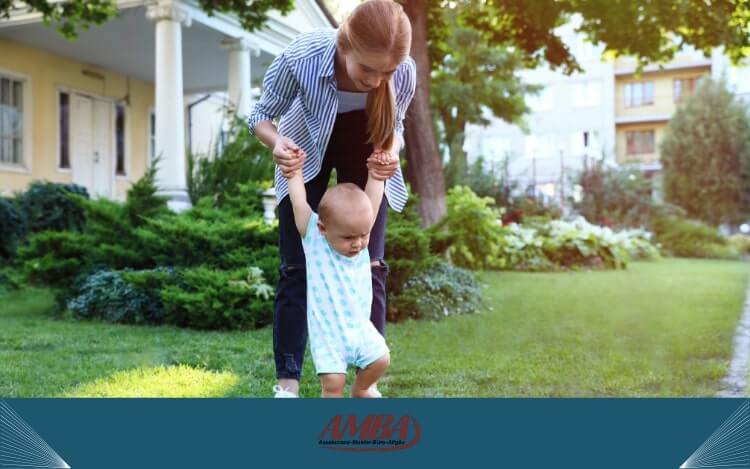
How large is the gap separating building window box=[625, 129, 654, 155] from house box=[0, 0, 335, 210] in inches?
106

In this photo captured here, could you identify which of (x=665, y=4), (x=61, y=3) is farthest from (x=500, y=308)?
(x=61, y=3)

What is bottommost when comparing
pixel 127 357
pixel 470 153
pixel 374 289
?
pixel 127 357

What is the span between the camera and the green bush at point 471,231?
344 cm

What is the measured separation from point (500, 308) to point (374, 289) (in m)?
1.78

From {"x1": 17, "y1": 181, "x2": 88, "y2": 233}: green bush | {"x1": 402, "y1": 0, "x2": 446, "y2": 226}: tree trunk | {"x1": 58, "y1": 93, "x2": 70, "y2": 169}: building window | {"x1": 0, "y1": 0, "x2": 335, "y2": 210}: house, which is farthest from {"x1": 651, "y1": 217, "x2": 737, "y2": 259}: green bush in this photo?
{"x1": 58, "y1": 93, "x2": 70, "y2": 169}: building window

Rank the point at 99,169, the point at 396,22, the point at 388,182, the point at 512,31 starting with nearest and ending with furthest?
the point at 396,22 → the point at 388,182 → the point at 512,31 → the point at 99,169

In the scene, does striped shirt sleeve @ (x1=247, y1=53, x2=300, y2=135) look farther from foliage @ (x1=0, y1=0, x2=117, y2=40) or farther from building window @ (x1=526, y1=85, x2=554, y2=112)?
foliage @ (x1=0, y1=0, x2=117, y2=40)

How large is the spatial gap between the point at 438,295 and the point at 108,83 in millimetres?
4131

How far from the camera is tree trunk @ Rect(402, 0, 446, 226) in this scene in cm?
290

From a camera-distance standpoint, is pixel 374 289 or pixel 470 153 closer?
pixel 374 289
